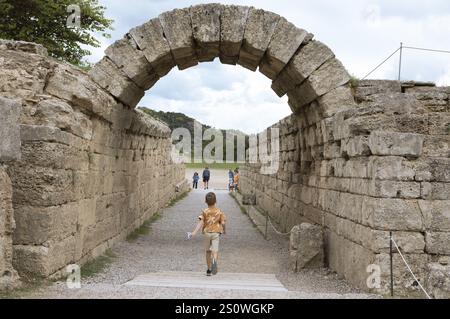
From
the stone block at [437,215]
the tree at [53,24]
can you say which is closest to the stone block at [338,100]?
the stone block at [437,215]

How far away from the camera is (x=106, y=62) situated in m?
8.89

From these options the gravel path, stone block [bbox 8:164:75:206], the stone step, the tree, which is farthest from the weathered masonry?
the tree

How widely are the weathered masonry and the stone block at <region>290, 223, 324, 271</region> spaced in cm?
24

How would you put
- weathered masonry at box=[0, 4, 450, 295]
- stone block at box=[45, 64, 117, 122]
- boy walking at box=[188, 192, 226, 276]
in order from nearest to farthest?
weathered masonry at box=[0, 4, 450, 295] < stone block at box=[45, 64, 117, 122] < boy walking at box=[188, 192, 226, 276]

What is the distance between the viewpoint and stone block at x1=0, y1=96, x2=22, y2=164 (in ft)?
17.7

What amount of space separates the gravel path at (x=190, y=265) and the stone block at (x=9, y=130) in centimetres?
150

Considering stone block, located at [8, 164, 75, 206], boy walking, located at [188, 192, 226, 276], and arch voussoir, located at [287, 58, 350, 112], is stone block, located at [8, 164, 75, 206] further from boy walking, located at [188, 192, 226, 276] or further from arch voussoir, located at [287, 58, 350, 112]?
arch voussoir, located at [287, 58, 350, 112]

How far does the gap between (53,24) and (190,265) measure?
1282cm

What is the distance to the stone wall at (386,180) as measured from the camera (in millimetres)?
6445

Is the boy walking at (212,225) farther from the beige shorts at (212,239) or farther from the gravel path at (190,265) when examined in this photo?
the gravel path at (190,265)

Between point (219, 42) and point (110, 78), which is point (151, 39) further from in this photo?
point (219, 42)

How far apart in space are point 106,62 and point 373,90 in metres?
4.57

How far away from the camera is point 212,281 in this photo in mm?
7141

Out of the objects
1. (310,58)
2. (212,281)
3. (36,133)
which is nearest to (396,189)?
(212,281)
